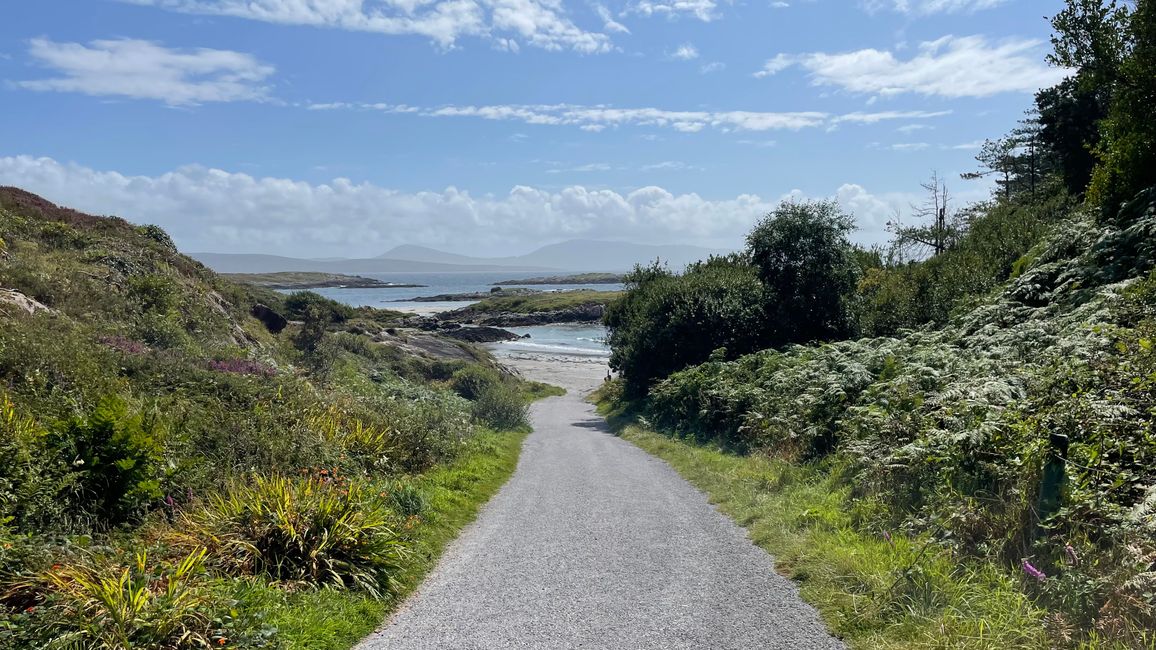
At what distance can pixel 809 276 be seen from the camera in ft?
96.1

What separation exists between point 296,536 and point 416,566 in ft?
4.66

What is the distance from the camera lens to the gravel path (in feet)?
19.1

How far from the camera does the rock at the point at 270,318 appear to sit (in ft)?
97.0

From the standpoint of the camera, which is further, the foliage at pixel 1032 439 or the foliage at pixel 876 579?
the foliage at pixel 876 579

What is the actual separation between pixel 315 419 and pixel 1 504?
18.6ft

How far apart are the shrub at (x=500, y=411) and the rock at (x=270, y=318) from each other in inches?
414

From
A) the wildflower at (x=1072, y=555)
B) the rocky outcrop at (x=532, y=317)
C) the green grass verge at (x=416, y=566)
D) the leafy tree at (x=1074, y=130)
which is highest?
the leafy tree at (x=1074, y=130)

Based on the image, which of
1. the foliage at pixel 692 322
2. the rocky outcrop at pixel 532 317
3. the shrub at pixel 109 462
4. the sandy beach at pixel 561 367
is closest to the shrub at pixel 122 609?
the shrub at pixel 109 462

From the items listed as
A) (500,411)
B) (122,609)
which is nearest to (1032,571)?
(122,609)

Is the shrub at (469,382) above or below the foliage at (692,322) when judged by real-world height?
below

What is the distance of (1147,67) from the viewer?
14211mm

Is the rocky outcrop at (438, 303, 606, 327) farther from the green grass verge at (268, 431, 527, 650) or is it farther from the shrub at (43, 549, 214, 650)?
the shrub at (43, 549, 214, 650)

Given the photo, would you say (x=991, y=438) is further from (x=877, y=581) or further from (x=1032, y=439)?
(x=877, y=581)

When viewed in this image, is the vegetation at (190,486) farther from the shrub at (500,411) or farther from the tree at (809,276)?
the tree at (809,276)
